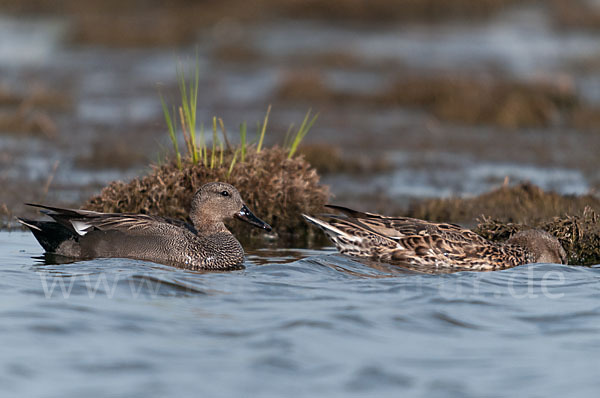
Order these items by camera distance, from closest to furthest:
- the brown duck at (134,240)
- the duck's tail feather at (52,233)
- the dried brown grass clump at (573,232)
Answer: the brown duck at (134,240)
the duck's tail feather at (52,233)
the dried brown grass clump at (573,232)

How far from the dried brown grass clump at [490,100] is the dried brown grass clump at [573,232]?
9.52m

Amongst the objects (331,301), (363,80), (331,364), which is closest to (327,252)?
(331,301)

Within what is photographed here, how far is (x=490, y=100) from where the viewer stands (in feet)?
63.1

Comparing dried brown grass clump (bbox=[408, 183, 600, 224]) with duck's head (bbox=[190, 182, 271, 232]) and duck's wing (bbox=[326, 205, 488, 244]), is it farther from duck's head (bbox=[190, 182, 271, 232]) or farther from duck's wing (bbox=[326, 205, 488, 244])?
duck's head (bbox=[190, 182, 271, 232])

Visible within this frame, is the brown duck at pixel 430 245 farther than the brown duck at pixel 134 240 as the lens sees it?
Yes

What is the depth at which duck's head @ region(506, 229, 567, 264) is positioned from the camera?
8.48 meters

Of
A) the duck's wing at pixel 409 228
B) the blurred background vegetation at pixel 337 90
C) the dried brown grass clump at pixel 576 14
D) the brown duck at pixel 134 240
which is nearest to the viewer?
the brown duck at pixel 134 240

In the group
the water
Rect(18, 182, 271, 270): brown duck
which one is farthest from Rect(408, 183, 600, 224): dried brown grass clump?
Rect(18, 182, 271, 270): brown duck

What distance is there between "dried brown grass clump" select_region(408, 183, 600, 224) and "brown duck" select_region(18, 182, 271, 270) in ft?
10.1

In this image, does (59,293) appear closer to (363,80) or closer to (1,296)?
(1,296)

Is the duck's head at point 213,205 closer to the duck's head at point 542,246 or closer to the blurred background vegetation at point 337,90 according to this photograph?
the blurred background vegetation at point 337,90

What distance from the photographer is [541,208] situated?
10242mm

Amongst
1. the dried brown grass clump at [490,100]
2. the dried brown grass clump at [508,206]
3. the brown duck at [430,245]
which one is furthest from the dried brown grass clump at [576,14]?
the brown duck at [430,245]

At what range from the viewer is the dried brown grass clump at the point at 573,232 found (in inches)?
349
